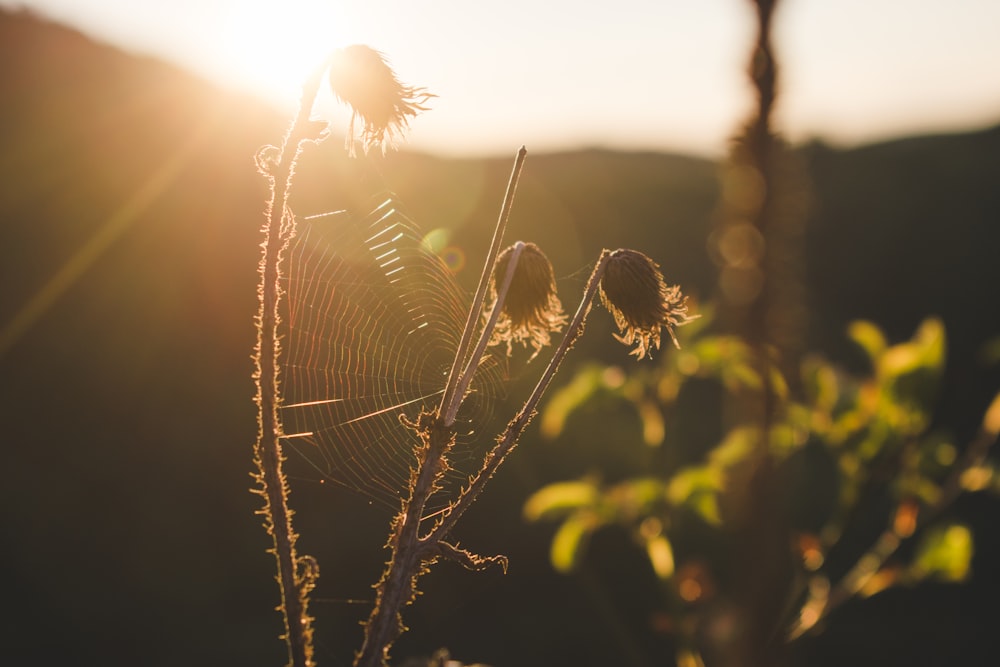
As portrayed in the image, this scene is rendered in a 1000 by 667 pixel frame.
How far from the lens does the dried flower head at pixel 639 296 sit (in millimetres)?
800

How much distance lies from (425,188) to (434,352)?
27.9ft

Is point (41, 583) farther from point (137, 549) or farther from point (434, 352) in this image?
point (434, 352)

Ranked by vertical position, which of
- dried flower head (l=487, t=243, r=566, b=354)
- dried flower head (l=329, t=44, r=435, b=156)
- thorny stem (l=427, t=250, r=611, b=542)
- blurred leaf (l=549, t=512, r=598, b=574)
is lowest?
blurred leaf (l=549, t=512, r=598, b=574)

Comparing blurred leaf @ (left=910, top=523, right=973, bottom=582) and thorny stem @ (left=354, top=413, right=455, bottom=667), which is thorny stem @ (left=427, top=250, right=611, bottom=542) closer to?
thorny stem @ (left=354, top=413, right=455, bottom=667)

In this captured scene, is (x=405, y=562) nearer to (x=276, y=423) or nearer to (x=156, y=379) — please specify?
(x=276, y=423)

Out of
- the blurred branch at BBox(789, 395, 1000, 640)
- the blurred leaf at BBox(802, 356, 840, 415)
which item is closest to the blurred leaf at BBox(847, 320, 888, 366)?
the blurred leaf at BBox(802, 356, 840, 415)

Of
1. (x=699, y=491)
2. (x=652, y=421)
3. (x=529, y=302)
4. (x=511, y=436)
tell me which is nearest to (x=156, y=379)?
(x=652, y=421)

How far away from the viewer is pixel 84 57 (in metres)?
9.57

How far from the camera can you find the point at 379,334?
1.26m

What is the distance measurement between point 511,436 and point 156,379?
7345 mm

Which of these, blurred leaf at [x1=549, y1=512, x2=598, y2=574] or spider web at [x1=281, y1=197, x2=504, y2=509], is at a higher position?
spider web at [x1=281, y1=197, x2=504, y2=509]

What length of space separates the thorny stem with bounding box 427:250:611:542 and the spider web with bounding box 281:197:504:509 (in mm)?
128

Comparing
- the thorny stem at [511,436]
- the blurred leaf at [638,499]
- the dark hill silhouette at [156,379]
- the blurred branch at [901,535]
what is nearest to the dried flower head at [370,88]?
the thorny stem at [511,436]

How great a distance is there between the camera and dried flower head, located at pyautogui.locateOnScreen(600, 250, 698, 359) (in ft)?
2.62
